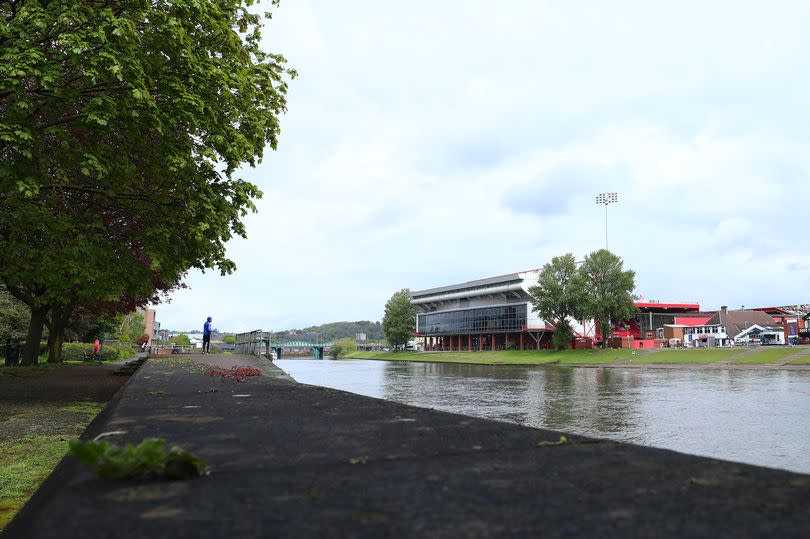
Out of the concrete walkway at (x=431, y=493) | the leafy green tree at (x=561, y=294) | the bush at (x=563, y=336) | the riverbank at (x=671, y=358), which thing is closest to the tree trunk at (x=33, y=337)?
the concrete walkway at (x=431, y=493)

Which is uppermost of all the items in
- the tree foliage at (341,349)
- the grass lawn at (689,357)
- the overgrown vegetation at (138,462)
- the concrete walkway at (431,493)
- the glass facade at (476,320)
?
the glass facade at (476,320)

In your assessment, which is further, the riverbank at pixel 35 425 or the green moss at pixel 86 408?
the green moss at pixel 86 408

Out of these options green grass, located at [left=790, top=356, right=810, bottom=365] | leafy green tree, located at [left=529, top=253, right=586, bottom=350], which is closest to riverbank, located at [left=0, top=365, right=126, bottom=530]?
green grass, located at [left=790, top=356, right=810, bottom=365]

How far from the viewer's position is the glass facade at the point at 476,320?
4011 inches

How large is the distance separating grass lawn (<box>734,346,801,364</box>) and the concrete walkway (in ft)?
200

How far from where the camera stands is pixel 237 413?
5.30m

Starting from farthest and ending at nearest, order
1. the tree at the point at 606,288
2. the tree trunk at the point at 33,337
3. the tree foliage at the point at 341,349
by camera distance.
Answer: the tree foliage at the point at 341,349, the tree at the point at 606,288, the tree trunk at the point at 33,337

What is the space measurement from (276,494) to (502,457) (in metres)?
1.30

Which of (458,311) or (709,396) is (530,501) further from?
(458,311)

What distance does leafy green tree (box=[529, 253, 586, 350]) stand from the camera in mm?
78250

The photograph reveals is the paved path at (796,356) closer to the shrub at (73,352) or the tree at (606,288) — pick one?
the tree at (606,288)

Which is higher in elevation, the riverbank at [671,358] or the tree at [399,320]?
the tree at [399,320]

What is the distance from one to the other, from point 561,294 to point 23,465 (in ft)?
254

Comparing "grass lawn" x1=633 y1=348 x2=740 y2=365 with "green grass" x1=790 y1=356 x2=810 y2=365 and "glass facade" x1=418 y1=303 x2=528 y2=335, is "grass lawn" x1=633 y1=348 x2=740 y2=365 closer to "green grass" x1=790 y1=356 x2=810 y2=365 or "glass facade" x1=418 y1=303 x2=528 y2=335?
"green grass" x1=790 y1=356 x2=810 y2=365
